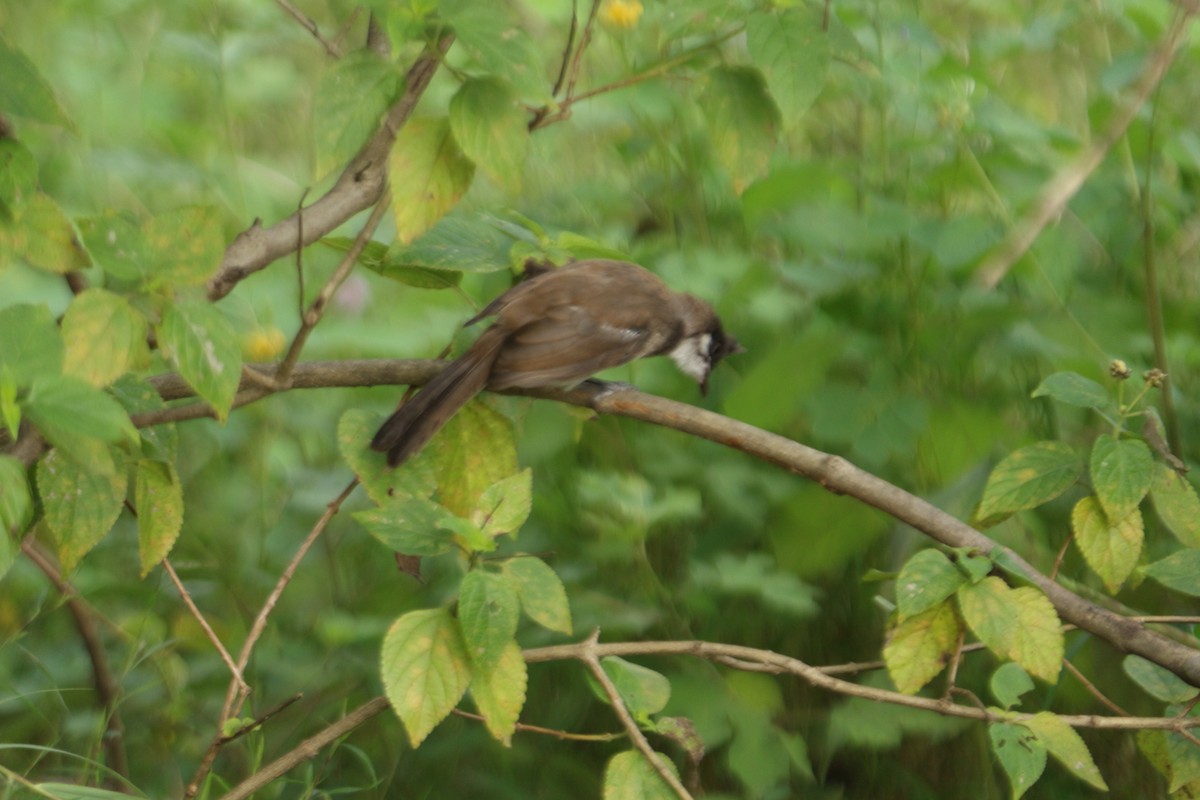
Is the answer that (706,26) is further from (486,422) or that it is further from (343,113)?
(486,422)

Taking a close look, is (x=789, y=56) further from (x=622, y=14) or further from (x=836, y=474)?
(x=622, y=14)

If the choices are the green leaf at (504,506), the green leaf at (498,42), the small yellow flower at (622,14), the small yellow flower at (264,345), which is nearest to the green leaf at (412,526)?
the green leaf at (504,506)

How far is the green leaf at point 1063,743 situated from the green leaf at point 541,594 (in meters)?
0.65

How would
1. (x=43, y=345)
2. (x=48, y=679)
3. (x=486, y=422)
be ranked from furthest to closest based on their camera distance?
(x=48, y=679), (x=486, y=422), (x=43, y=345)

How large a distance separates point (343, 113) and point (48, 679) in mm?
1640

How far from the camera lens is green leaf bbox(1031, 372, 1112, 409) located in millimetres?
1886

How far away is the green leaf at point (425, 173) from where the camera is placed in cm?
178

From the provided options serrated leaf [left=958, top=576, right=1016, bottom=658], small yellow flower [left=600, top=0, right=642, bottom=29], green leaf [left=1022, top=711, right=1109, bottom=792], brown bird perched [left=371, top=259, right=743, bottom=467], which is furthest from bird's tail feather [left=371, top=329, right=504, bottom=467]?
small yellow flower [left=600, top=0, right=642, bottom=29]

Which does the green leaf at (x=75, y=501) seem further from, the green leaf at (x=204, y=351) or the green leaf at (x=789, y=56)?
the green leaf at (x=789, y=56)

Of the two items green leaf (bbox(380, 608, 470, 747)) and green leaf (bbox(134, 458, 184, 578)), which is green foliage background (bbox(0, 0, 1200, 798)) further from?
green leaf (bbox(380, 608, 470, 747))

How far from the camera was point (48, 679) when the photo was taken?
8.99 feet

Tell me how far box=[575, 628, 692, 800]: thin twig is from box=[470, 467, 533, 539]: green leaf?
0.20m

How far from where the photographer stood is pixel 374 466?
6.44 ft

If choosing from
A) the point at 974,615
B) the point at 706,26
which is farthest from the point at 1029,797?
the point at 706,26
